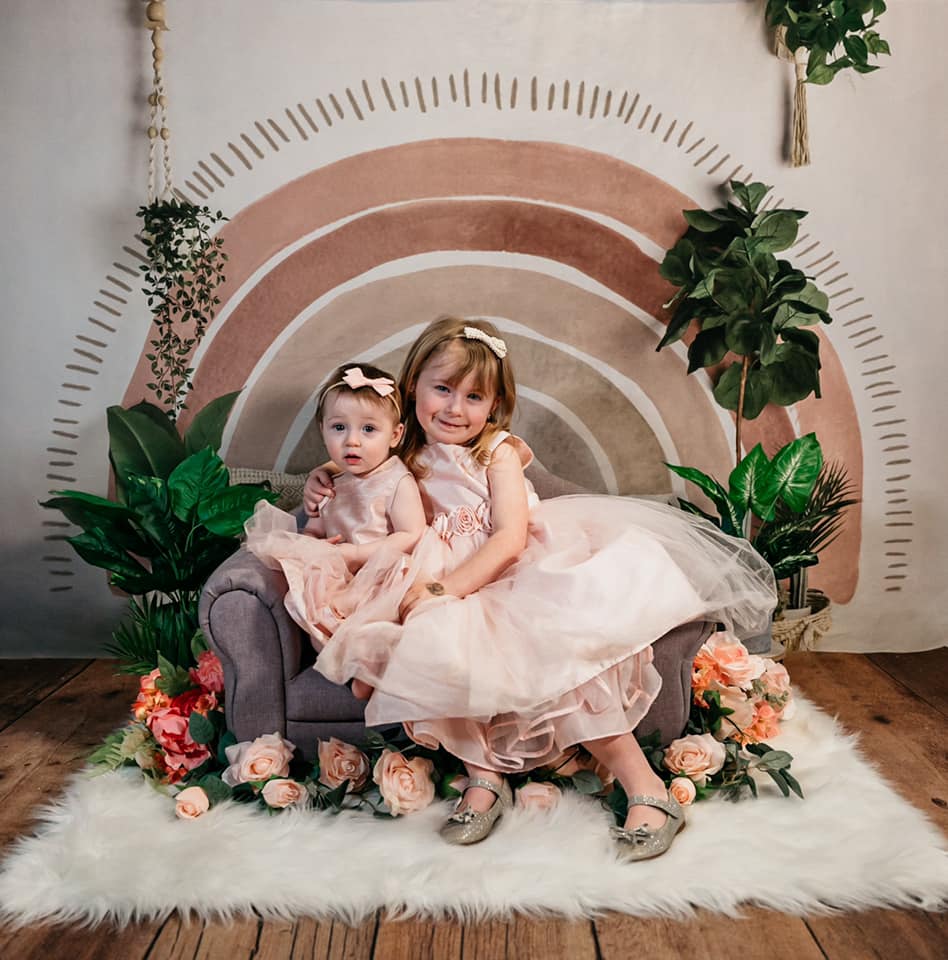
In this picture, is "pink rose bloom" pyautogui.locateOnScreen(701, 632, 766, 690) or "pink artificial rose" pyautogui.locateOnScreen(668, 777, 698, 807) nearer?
"pink artificial rose" pyautogui.locateOnScreen(668, 777, 698, 807)

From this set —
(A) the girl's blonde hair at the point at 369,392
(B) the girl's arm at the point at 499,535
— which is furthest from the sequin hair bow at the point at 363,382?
(B) the girl's arm at the point at 499,535

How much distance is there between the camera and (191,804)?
1951 millimetres

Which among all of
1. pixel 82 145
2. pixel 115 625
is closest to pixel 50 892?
pixel 115 625

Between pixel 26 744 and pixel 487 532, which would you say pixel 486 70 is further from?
pixel 26 744

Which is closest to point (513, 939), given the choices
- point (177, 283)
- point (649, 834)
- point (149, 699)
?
point (649, 834)

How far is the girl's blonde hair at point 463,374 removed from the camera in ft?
7.36

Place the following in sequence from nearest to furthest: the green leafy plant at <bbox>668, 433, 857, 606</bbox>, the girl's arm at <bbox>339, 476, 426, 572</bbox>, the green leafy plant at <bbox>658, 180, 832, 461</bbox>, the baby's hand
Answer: the girl's arm at <bbox>339, 476, 426, 572</bbox> → the baby's hand → the green leafy plant at <bbox>668, 433, 857, 606</bbox> → the green leafy plant at <bbox>658, 180, 832, 461</bbox>

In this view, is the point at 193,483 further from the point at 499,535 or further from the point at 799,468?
the point at 799,468

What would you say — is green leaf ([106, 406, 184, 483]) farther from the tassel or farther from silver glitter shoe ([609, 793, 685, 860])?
the tassel

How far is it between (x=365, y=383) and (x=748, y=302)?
133 cm

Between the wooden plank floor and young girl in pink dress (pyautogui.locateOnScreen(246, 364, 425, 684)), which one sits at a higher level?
young girl in pink dress (pyautogui.locateOnScreen(246, 364, 425, 684))

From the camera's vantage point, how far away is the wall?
2.89 meters

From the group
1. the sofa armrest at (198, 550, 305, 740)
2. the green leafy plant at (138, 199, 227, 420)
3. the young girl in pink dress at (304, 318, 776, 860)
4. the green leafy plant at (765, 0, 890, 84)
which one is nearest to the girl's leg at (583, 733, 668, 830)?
the young girl in pink dress at (304, 318, 776, 860)

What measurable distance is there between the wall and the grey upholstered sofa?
1024 millimetres
